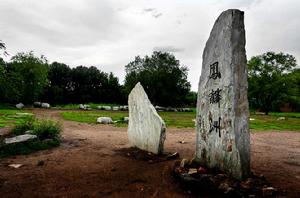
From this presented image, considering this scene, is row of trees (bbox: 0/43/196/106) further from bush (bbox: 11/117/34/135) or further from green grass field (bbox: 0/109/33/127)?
bush (bbox: 11/117/34/135)

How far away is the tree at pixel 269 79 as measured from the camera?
4100 cm

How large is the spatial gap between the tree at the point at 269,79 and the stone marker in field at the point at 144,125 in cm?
3486

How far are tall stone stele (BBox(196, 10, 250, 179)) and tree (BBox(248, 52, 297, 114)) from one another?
36.9 m

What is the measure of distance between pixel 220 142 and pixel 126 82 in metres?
37.8

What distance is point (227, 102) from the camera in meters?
5.91

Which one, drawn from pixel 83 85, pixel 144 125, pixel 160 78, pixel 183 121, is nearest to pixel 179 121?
pixel 183 121

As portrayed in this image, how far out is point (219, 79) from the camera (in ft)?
20.4

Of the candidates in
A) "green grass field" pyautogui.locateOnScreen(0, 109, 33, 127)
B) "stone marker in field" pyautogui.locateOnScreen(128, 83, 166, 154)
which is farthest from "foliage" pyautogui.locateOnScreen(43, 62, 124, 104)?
"stone marker in field" pyautogui.locateOnScreen(128, 83, 166, 154)

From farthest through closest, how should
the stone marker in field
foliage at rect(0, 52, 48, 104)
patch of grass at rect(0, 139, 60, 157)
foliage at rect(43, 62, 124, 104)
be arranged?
foliage at rect(43, 62, 124, 104)
foliage at rect(0, 52, 48, 104)
patch of grass at rect(0, 139, 60, 157)
the stone marker in field

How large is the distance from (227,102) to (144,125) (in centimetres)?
357

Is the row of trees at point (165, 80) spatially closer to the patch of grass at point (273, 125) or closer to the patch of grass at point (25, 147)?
the patch of grass at point (273, 125)

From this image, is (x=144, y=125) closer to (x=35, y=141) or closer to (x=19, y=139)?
(x=35, y=141)

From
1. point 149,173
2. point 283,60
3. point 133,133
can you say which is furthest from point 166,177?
point 283,60

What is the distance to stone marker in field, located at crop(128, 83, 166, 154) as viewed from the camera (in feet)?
26.9
